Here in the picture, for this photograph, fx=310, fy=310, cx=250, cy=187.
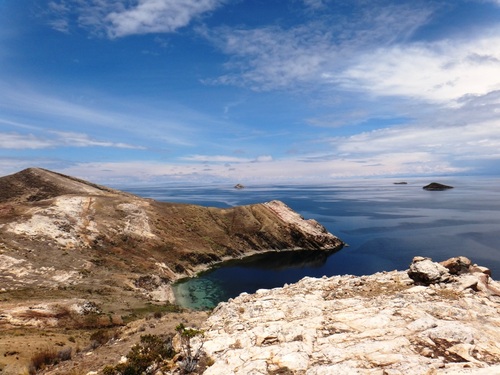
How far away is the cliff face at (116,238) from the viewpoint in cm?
6309

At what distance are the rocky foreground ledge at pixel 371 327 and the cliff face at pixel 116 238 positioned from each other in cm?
3688

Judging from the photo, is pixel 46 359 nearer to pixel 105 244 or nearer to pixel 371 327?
pixel 371 327

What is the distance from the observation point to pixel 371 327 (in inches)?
764

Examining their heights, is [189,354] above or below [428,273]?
below

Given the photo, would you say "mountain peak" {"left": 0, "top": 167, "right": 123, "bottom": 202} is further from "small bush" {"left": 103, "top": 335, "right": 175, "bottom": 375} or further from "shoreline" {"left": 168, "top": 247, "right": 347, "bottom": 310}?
"small bush" {"left": 103, "top": 335, "right": 175, "bottom": 375}

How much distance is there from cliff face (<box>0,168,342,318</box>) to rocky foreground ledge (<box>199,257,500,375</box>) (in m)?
36.9

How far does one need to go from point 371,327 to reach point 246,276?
7017 centimetres

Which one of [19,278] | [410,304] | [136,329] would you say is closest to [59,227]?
[19,278]

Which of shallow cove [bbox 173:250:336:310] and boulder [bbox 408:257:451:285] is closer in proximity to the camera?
boulder [bbox 408:257:451:285]

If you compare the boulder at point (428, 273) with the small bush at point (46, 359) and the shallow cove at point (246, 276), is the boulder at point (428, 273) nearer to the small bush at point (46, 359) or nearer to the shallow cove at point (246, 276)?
the small bush at point (46, 359)

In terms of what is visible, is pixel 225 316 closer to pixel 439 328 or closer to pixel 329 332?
pixel 329 332

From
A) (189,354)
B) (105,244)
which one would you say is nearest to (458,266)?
(189,354)

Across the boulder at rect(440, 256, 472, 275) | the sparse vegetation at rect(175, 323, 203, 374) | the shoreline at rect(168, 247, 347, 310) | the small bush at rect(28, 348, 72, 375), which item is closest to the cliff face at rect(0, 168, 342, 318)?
the shoreline at rect(168, 247, 347, 310)

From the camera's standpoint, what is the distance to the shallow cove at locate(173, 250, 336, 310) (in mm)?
70250
